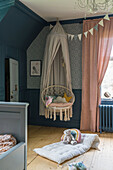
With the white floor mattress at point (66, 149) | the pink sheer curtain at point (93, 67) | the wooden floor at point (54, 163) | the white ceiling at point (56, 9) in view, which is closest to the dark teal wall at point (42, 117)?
the pink sheer curtain at point (93, 67)

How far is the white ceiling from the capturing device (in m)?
3.59

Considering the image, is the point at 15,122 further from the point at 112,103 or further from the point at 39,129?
the point at 112,103

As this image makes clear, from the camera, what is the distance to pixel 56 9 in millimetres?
3973

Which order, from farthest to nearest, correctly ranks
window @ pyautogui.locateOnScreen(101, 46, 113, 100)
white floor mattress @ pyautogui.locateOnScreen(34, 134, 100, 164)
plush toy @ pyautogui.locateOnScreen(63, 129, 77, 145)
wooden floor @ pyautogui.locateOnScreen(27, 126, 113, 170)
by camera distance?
window @ pyautogui.locateOnScreen(101, 46, 113, 100), plush toy @ pyautogui.locateOnScreen(63, 129, 77, 145), white floor mattress @ pyautogui.locateOnScreen(34, 134, 100, 164), wooden floor @ pyautogui.locateOnScreen(27, 126, 113, 170)

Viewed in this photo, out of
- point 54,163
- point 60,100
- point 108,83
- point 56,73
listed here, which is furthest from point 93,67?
point 54,163

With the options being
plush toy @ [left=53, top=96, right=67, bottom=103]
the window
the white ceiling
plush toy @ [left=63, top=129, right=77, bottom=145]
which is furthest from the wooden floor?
the white ceiling

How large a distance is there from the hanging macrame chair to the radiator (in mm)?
704

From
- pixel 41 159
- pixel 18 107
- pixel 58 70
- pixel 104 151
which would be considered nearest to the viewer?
pixel 18 107

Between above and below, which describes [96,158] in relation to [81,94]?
below

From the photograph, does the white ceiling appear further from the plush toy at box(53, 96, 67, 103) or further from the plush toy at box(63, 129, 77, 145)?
the plush toy at box(63, 129, 77, 145)

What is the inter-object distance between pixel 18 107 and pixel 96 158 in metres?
1.58

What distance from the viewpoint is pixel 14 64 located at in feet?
14.2

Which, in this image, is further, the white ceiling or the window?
the window

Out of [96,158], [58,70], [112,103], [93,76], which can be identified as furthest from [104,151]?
[58,70]
